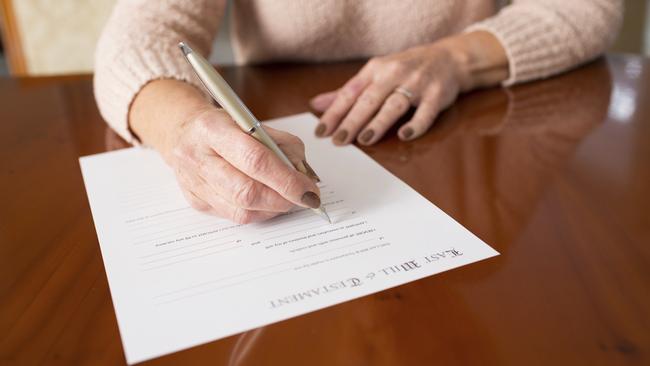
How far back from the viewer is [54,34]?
4.04 feet

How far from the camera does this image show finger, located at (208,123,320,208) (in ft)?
1.49

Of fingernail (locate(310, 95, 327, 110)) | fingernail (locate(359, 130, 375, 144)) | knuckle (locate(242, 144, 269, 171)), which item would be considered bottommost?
fingernail (locate(310, 95, 327, 110))

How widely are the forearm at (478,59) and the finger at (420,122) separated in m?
0.10

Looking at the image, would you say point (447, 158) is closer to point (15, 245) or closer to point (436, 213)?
point (436, 213)

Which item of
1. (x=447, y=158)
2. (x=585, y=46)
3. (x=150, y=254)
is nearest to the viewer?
(x=150, y=254)

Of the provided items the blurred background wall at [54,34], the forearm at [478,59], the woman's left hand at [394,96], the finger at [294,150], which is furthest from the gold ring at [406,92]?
the blurred background wall at [54,34]

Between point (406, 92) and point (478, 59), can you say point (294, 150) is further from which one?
point (478, 59)

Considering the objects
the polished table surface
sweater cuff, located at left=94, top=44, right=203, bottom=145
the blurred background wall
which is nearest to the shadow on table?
the polished table surface

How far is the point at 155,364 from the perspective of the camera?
1.10 ft

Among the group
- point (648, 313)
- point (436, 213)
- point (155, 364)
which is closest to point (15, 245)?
point (155, 364)

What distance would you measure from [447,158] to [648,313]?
0.88 ft

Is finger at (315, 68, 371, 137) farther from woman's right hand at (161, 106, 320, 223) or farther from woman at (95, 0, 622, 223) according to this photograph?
woman's right hand at (161, 106, 320, 223)

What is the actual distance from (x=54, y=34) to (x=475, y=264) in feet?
3.72

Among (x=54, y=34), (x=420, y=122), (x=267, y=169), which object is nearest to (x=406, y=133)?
(x=420, y=122)
